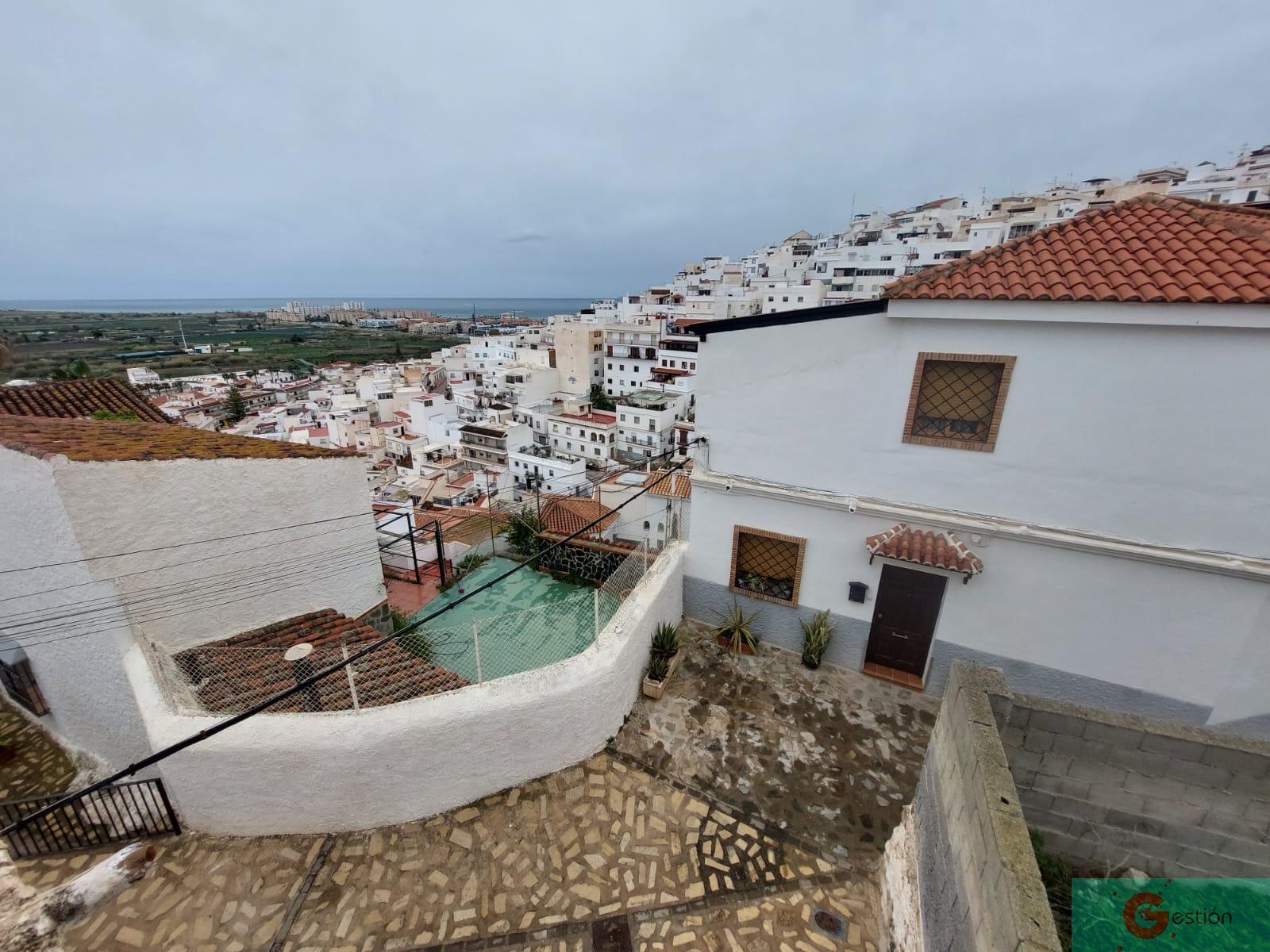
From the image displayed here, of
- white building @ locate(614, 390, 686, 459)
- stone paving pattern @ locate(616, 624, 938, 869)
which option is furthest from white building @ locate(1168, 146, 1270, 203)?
stone paving pattern @ locate(616, 624, 938, 869)

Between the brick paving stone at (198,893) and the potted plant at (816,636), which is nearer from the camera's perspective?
the brick paving stone at (198,893)

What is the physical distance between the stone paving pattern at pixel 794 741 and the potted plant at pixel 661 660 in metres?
0.15

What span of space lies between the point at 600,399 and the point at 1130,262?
60233 mm

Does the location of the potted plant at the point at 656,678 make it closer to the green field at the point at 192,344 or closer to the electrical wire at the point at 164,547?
the electrical wire at the point at 164,547

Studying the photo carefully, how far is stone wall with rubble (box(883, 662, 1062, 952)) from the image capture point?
2.77 m

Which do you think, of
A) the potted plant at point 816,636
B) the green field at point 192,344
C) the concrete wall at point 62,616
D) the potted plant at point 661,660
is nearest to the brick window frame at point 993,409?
the potted plant at point 816,636

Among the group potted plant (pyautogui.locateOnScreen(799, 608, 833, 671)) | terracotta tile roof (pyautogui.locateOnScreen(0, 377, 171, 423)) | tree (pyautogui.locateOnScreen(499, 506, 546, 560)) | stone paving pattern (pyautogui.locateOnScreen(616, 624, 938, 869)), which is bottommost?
tree (pyautogui.locateOnScreen(499, 506, 546, 560))

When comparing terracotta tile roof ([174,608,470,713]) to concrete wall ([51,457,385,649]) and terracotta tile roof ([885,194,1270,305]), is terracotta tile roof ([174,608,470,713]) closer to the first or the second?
concrete wall ([51,457,385,649])

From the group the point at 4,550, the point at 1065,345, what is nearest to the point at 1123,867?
the point at 1065,345

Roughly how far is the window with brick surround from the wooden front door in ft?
3.85

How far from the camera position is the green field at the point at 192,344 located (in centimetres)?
10657

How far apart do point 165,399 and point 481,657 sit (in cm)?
9373

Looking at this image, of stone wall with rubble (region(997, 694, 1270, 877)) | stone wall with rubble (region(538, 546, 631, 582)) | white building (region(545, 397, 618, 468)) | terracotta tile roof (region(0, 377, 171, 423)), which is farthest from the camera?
white building (region(545, 397, 618, 468))

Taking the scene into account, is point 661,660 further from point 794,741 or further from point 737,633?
point 794,741
